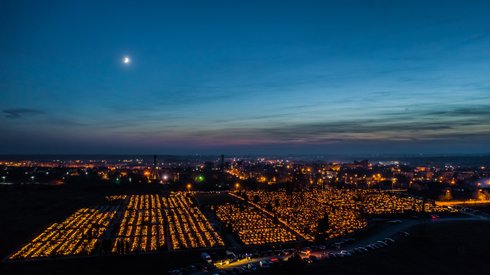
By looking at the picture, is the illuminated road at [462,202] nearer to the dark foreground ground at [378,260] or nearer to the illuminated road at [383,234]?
the illuminated road at [383,234]

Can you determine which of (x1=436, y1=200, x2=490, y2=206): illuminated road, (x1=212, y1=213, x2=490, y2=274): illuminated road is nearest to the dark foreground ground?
(x1=212, y1=213, x2=490, y2=274): illuminated road

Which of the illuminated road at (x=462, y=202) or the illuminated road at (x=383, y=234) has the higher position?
the illuminated road at (x=383, y=234)

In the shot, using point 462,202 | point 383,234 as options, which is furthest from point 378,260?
point 462,202

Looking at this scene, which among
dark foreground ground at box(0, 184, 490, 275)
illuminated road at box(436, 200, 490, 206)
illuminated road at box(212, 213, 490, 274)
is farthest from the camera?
illuminated road at box(436, 200, 490, 206)

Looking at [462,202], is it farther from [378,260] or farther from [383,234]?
[378,260]

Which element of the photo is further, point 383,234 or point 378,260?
point 383,234

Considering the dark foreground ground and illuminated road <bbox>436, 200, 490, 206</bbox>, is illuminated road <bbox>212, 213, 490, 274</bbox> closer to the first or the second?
the dark foreground ground

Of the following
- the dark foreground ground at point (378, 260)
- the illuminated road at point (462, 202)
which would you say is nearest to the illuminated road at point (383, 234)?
the dark foreground ground at point (378, 260)

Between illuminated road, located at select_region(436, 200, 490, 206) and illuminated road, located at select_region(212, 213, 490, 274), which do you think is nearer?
illuminated road, located at select_region(212, 213, 490, 274)
